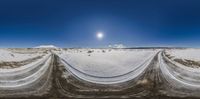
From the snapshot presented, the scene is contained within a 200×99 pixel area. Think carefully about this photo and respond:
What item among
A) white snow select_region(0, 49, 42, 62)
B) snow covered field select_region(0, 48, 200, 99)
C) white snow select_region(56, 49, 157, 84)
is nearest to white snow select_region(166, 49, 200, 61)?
snow covered field select_region(0, 48, 200, 99)

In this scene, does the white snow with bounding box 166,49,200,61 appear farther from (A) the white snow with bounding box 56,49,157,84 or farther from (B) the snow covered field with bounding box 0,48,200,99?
(A) the white snow with bounding box 56,49,157,84

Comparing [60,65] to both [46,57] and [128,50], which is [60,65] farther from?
[128,50]

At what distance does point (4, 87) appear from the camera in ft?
8.66

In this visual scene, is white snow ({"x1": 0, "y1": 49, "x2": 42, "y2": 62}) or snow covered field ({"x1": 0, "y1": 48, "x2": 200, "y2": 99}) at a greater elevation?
white snow ({"x1": 0, "y1": 49, "x2": 42, "y2": 62})

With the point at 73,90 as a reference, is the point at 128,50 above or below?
above

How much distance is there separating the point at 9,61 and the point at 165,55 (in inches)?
80.3

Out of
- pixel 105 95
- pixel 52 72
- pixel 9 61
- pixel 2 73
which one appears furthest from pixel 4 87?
pixel 105 95

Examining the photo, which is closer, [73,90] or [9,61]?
[73,90]

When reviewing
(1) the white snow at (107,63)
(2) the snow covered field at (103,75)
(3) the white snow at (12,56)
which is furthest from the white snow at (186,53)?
(3) the white snow at (12,56)

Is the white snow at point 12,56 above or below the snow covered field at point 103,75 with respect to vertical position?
above

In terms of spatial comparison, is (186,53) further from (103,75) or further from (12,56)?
(12,56)

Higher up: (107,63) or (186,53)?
(186,53)

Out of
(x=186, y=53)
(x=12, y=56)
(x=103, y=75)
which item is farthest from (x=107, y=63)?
(x=12, y=56)

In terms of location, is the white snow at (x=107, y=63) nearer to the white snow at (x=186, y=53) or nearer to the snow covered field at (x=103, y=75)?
the snow covered field at (x=103, y=75)
